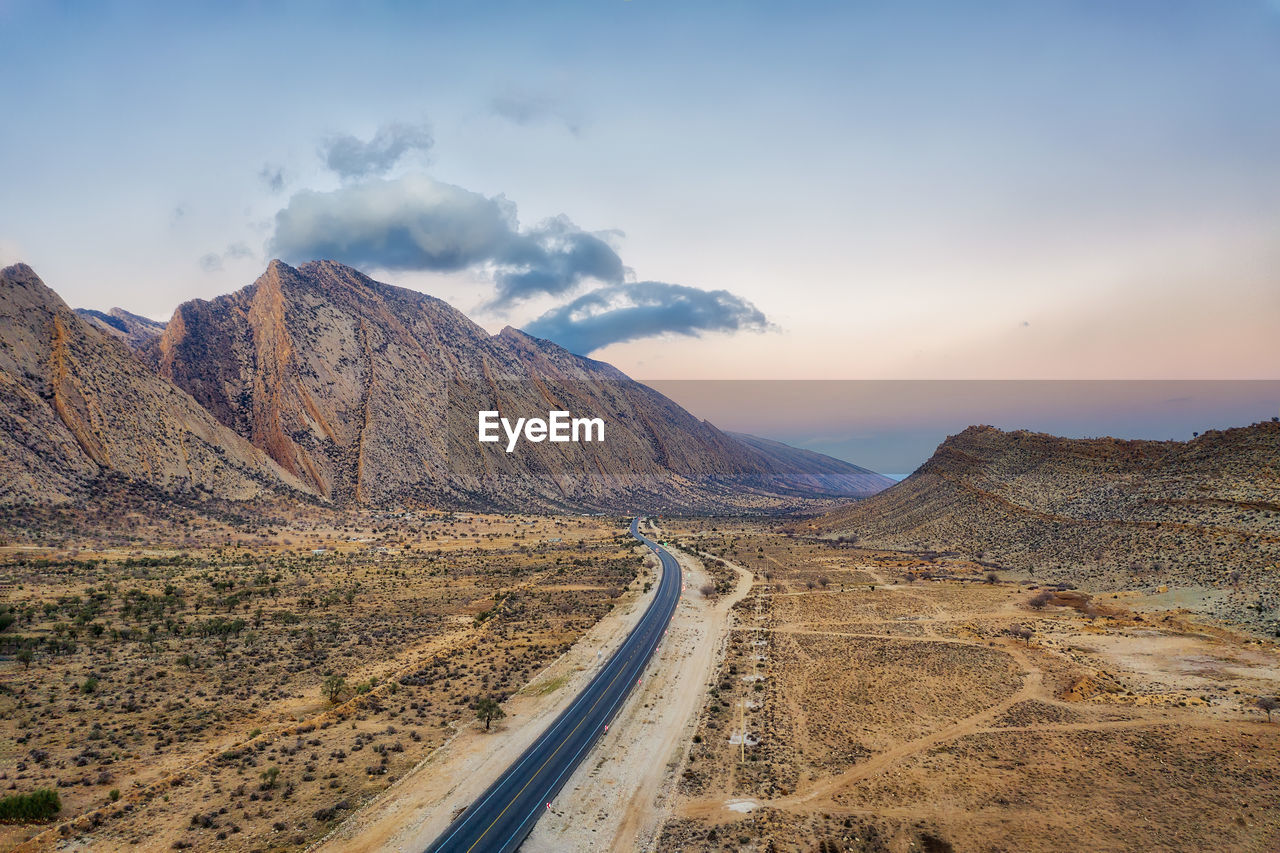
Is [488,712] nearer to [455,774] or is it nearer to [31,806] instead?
[455,774]

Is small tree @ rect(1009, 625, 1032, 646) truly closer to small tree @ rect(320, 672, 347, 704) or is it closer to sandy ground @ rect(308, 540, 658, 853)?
sandy ground @ rect(308, 540, 658, 853)

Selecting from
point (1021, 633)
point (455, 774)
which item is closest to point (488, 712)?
point (455, 774)

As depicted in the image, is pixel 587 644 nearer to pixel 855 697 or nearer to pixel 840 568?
pixel 855 697

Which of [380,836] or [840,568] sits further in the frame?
[840,568]

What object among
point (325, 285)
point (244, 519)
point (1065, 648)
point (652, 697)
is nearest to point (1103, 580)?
point (1065, 648)

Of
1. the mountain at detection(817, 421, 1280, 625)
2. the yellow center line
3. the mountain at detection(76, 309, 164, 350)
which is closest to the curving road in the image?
the yellow center line

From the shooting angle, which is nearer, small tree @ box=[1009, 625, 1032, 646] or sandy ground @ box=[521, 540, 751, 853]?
sandy ground @ box=[521, 540, 751, 853]
